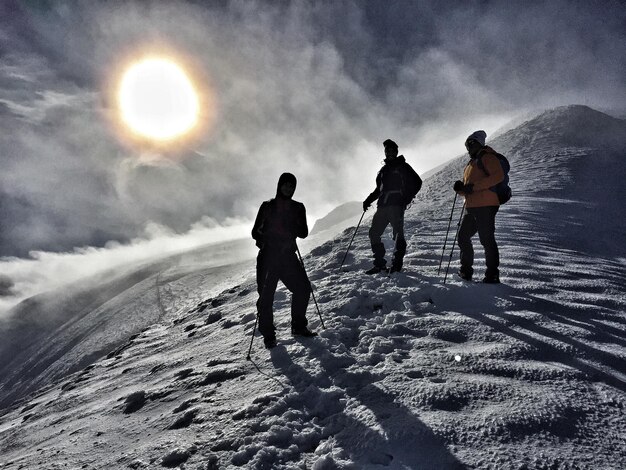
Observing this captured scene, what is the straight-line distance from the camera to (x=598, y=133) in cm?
3181

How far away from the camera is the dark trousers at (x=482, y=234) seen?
6.55 meters

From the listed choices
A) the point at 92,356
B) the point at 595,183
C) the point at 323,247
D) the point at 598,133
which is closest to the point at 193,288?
the point at 92,356

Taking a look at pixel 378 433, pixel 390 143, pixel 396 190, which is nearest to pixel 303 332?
pixel 378 433

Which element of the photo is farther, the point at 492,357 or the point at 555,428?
the point at 492,357

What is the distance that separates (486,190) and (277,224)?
385 cm

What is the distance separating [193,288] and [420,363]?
48.2 metres

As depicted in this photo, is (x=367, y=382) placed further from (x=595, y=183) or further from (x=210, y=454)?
(x=595, y=183)

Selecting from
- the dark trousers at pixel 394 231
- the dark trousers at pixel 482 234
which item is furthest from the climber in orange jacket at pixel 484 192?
the dark trousers at pixel 394 231

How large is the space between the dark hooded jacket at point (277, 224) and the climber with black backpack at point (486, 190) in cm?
320

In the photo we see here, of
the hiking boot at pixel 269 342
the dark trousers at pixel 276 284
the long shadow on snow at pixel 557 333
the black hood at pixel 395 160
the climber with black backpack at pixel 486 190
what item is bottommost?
the long shadow on snow at pixel 557 333

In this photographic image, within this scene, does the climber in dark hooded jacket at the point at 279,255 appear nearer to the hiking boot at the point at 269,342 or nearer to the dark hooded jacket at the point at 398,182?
the hiking boot at the point at 269,342

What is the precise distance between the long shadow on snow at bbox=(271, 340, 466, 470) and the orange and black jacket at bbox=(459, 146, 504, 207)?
408cm

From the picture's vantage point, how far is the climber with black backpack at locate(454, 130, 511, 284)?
644 cm

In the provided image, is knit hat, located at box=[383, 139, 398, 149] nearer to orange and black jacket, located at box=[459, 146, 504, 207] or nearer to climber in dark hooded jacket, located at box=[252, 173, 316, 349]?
orange and black jacket, located at box=[459, 146, 504, 207]
